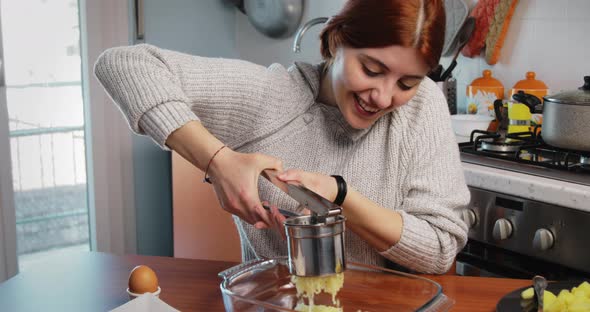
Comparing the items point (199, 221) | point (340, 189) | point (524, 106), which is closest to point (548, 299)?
point (340, 189)

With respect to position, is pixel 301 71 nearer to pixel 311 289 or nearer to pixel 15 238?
pixel 311 289

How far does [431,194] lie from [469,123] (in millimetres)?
1094

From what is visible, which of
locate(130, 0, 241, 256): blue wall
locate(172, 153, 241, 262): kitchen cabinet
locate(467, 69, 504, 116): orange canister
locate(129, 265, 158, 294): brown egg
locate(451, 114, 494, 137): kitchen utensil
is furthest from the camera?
locate(130, 0, 241, 256): blue wall

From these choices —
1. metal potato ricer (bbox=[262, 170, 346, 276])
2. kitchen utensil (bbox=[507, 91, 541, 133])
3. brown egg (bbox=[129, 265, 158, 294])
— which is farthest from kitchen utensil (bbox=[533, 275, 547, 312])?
kitchen utensil (bbox=[507, 91, 541, 133])

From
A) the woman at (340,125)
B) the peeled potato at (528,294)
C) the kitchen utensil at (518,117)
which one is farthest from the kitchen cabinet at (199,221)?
the peeled potato at (528,294)

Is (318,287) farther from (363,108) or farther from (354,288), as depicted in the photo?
(363,108)

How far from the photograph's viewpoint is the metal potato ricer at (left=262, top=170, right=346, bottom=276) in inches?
39.8

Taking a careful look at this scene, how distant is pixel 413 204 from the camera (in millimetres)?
1466

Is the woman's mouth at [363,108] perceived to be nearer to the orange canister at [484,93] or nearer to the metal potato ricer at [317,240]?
the metal potato ricer at [317,240]

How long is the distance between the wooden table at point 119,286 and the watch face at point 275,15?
7.12 feet

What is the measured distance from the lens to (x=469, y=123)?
8.18 ft

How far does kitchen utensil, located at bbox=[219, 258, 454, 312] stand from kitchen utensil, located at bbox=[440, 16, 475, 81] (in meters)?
1.57

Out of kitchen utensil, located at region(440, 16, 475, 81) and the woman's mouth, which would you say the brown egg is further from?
kitchen utensil, located at region(440, 16, 475, 81)

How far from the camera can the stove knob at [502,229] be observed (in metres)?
1.95
